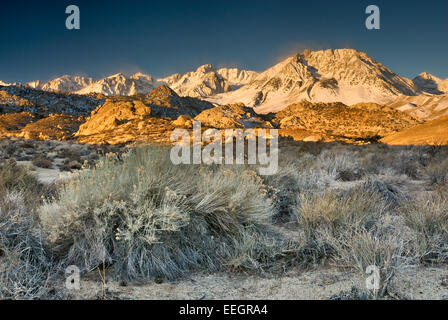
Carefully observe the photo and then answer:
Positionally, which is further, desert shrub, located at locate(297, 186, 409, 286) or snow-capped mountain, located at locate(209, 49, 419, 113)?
snow-capped mountain, located at locate(209, 49, 419, 113)

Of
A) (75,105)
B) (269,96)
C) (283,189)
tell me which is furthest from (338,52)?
(283,189)

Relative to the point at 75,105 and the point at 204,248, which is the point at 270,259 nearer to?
the point at 204,248

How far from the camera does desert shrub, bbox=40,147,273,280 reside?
3111 millimetres

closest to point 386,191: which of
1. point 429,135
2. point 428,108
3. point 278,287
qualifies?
point 278,287

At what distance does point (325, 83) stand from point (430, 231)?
151 meters

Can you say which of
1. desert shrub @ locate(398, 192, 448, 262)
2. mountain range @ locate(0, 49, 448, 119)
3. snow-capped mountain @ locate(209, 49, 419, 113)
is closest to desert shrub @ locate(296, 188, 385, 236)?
desert shrub @ locate(398, 192, 448, 262)

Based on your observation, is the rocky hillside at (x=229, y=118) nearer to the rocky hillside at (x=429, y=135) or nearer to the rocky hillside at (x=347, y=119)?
the rocky hillside at (x=347, y=119)

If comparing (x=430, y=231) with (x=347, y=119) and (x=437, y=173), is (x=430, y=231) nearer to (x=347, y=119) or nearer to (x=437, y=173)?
(x=437, y=173)

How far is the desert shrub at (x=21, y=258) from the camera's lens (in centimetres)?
252

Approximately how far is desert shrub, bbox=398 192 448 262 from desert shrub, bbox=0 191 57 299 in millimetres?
3665

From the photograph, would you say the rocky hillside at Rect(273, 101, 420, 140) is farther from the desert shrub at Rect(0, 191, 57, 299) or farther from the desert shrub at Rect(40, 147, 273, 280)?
the desert shrub at Rect(0, 191, 57, 299)

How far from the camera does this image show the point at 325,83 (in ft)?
467

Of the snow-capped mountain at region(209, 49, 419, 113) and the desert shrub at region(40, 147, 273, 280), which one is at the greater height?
the snow-capped mountain at region(209, 49, 419, 113)

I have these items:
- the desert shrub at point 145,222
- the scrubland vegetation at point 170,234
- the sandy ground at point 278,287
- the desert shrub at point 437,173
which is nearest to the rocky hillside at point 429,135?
the desert shrub at point 437,173
